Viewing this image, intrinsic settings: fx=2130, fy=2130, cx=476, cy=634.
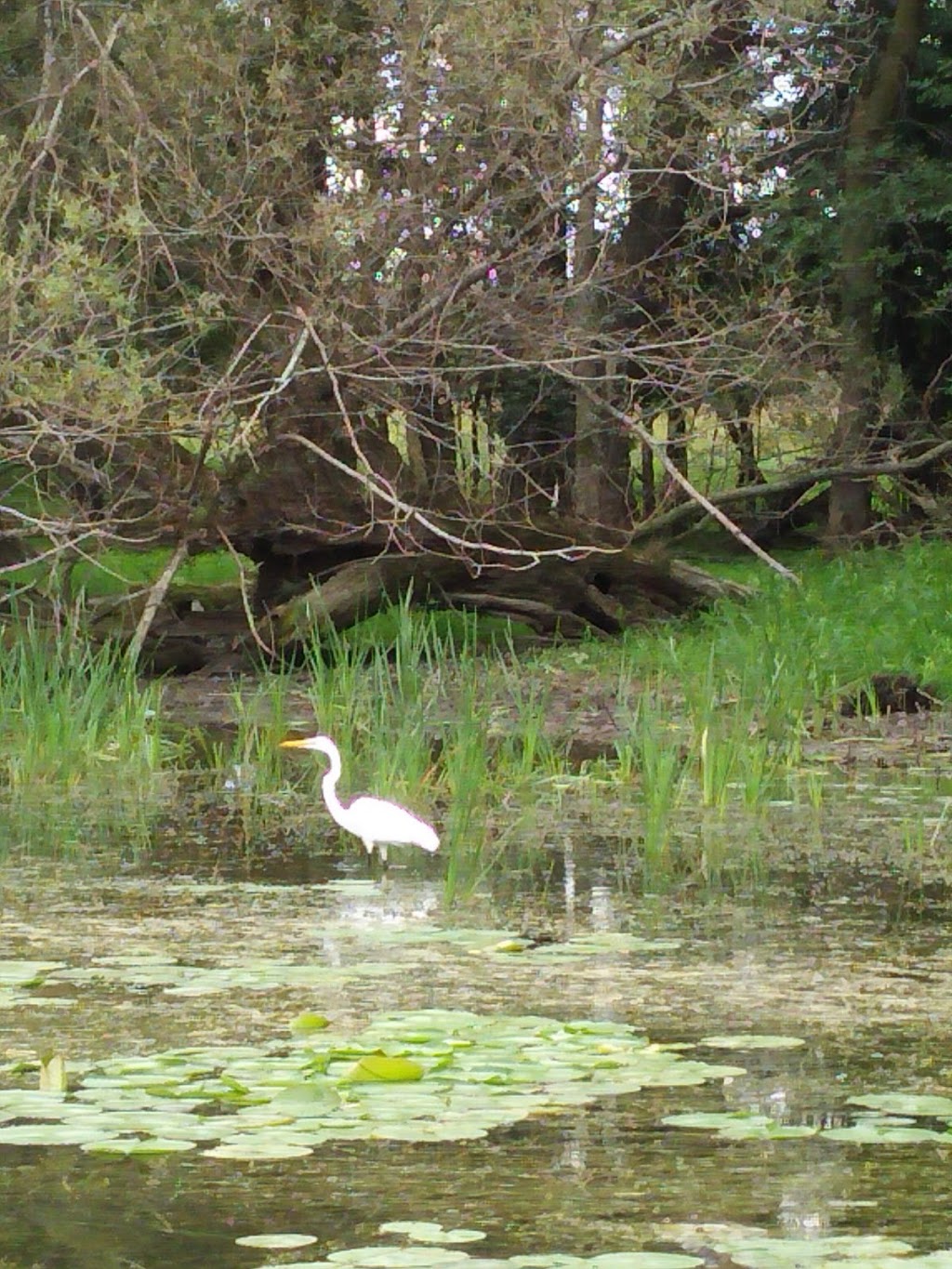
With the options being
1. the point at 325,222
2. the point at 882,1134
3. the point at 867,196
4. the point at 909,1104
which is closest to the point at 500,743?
the point at 325,222

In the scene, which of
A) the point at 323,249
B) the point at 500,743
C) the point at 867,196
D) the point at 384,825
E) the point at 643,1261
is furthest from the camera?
the point at 867,196

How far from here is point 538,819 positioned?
26.5ft

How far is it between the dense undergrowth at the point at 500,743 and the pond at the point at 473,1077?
3.28 ft

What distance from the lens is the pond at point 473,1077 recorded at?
3.23 meters

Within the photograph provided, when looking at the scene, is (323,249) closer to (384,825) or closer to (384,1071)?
(384,825)

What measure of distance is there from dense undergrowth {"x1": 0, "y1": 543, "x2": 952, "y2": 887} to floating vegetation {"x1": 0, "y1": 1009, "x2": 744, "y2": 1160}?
225 cm

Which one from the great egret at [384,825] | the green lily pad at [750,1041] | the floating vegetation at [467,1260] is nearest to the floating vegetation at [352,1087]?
the green lily pad at [750,1041]

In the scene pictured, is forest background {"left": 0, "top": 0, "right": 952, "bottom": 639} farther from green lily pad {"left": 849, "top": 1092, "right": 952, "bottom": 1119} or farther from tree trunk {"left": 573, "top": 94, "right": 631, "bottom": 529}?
green lily pad {"left": 849, "top": 1092, "right": 952, "bottom": 1119}

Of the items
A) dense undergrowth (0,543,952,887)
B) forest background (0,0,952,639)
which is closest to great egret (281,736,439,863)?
dense undergrowth (0,543,952,887)

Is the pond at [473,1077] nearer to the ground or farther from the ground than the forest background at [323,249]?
nearer to the ground

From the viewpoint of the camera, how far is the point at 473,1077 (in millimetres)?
4129

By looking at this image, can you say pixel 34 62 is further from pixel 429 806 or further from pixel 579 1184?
pixel 579 1184

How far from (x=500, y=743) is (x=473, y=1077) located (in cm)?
578

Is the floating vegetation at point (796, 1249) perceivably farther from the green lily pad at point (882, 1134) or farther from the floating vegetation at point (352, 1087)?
the floating vegetation at point (352, 1087)
